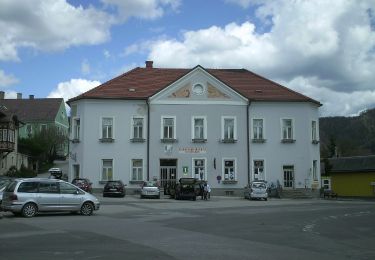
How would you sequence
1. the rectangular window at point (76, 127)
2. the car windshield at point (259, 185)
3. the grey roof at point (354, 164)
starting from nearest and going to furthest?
the car windshield at point (259, 185)
the rectangular window at point (76, 127)
the grey roof at point (354, 164)

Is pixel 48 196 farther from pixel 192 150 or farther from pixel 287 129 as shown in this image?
pixel 287 129

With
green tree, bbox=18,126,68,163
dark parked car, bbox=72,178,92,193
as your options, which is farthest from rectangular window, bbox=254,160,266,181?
green tree, bbox=18,126,68,163

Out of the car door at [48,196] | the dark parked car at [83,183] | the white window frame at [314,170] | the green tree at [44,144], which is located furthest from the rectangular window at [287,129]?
the green tree at [44,144]

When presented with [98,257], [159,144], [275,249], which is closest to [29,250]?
[98,257]

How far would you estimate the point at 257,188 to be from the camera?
44688mm

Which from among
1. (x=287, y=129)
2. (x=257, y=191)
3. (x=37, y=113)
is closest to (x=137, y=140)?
(x=257, y=191)

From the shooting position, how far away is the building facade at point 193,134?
49.1m

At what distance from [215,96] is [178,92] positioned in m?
3.60

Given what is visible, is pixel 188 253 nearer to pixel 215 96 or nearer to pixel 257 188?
pixel 257 188

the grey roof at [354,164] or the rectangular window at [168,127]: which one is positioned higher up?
the rectangular window at [168,127]

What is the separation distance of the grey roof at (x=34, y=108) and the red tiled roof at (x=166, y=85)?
156 ft

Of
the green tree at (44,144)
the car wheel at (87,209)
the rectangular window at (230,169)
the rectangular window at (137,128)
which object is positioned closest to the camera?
the car wheel at (87,209)

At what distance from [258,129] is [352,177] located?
82.5 feet

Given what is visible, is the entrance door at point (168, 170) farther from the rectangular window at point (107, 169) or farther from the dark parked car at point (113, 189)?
the dark parked car at point (113, 189)
